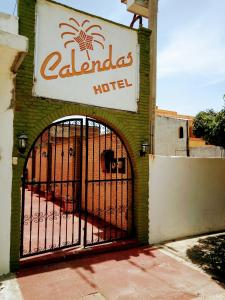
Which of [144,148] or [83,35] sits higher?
[83,35]

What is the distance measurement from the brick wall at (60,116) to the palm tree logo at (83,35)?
82 centimetres

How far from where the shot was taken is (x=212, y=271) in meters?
5.57

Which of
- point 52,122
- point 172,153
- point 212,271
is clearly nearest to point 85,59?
point 52,122

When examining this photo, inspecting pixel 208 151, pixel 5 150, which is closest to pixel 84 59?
pixel 5 150

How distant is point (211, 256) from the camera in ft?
20.8

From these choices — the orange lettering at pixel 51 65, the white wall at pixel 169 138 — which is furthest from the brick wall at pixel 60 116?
the white wall at pixel 169 138

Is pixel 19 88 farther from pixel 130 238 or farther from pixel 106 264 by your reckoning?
pixel 130 238

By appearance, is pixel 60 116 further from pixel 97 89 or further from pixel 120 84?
pixel 120 84

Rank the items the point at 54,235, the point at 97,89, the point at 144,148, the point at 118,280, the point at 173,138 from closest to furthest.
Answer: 1. the point at 118,280
2. the point at 97,89
3. the point at 144,148
4. the point at 54,235
5. the point at 173,138

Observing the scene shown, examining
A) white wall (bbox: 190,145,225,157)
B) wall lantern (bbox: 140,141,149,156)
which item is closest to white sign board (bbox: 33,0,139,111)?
wall lantern (bbox: 140,141,149,156)

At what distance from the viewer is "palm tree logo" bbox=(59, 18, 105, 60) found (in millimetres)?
6091

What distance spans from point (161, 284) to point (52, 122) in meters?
3.98

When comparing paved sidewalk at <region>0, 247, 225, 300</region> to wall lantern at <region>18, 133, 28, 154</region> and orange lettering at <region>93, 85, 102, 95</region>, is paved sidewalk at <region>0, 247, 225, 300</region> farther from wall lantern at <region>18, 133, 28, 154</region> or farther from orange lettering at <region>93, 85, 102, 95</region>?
orange lettering at <region>93, 85, 102, 95</region>

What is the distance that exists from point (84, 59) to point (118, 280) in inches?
191
